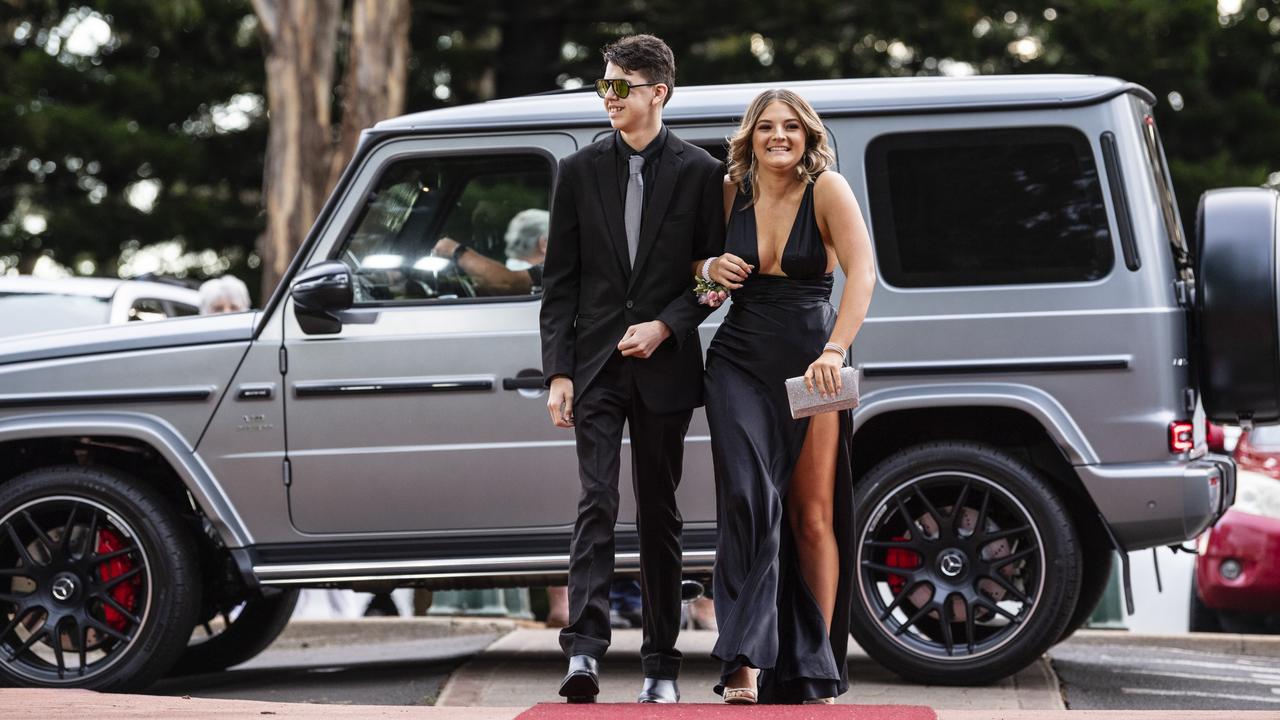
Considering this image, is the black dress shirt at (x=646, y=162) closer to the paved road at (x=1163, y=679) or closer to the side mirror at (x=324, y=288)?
the side mirror at (x=324, y=288)

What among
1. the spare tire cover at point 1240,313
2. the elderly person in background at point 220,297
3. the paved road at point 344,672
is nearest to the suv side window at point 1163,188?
the spare tire cover at point 1240,313

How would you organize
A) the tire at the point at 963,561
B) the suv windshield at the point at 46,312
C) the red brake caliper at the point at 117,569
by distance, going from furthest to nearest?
the suv windshield at the point at 46,312 → the red brake caliper at the point at 117,569 → the tire at the point at 963,561

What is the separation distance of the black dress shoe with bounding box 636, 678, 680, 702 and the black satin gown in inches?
6.3

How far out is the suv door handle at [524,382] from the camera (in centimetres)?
618

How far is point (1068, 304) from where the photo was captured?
6.06 metres

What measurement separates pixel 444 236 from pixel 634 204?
1573 mm

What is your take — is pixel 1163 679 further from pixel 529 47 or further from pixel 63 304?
pixel 529 47

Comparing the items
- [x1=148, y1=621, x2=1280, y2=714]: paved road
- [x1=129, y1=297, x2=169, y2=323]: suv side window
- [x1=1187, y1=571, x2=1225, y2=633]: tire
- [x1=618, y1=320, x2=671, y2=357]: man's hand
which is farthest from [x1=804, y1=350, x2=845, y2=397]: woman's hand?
[x1=1187, y1=571, x2=1225, y2=633]: tire

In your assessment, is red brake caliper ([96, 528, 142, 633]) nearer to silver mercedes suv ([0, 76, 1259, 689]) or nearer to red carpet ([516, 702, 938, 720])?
silver mercedes suv ([0, 76, 1259, 689])

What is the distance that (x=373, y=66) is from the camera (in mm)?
13445

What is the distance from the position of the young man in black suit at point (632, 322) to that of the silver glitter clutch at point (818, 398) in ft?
1.27

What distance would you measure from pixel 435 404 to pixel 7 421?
1.60 metres

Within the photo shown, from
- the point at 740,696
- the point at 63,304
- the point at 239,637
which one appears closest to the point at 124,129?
the point at 63,304

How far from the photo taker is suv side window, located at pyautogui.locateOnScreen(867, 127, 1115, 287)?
6105 millimetres
